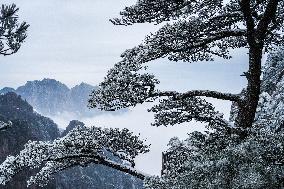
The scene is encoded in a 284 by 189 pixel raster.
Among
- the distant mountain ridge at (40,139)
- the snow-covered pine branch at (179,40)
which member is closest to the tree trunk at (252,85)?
the snow-covered pine branch at (179,40)

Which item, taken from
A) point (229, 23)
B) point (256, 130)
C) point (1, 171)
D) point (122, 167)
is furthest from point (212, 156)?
point (1, 171)

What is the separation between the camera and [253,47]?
6926 millimetres

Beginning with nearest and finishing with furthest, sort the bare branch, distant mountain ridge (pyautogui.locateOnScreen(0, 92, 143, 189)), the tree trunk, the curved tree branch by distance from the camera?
the bare branch, the tree trunk, the curved tree branch, distant mountain ridge (pyautogui.locateOnScreen(0, 92, 143, 189))

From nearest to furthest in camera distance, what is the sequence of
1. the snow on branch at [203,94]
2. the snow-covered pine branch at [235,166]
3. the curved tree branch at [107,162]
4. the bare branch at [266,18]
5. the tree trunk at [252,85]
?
the snow-covered pine branch at [235,166] → the bare branch at [266,18] → the tree trunk at [252,85] → the snow on branch at [203,94] → the curved tree branch at [107,162]

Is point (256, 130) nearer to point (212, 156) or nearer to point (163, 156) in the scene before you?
point (212, 156)

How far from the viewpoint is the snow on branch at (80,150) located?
8.10 meters

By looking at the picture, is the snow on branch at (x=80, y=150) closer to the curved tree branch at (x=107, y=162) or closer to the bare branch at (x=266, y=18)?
the curved tree branch at (x=107, y=162)

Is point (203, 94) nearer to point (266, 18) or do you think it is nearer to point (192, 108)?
point (192, 108)

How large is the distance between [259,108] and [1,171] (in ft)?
23.3

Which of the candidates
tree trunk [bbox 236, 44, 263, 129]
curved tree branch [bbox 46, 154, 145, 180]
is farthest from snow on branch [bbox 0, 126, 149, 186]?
tree trunk [bbox 236, 44, 263, 129]

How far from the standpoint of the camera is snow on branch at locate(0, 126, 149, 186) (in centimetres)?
810

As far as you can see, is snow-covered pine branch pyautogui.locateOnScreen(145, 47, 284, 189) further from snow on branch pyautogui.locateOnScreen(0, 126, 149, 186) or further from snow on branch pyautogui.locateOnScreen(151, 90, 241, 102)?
snow on branch pyautogui.locateOnScreen(0, 126, 149, 186)

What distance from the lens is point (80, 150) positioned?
812cm

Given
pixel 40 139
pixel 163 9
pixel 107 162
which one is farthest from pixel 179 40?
pixel 40 139
